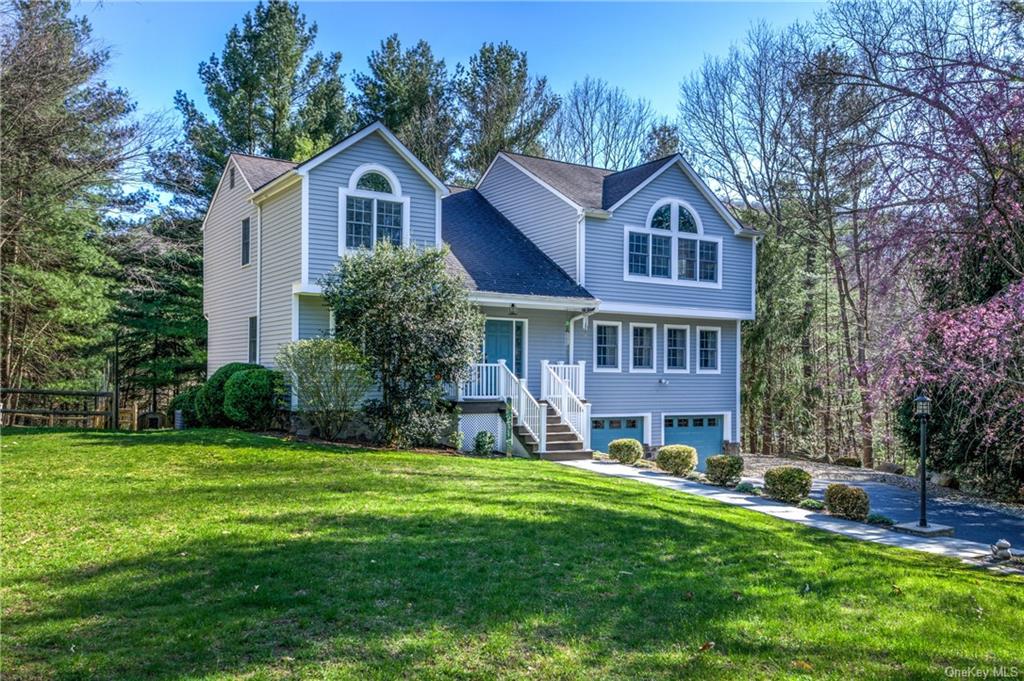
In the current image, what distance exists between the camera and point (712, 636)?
509 centimetres

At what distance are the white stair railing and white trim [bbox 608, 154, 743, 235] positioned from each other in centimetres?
564

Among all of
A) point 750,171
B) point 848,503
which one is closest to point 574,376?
point 848,503

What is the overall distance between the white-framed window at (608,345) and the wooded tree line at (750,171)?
505 centimetres

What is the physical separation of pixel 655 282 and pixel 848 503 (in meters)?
9.66

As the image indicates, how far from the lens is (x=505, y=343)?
1750cm

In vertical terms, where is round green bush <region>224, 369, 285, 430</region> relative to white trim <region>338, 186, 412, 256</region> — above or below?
below

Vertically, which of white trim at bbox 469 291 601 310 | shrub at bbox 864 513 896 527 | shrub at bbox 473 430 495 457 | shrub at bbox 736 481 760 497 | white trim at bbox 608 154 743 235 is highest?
white trim at bbox 608 154 743 235

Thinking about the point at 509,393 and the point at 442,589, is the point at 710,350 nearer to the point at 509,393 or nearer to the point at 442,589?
the point at 509,393

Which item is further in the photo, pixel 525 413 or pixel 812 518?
pixel 525 413

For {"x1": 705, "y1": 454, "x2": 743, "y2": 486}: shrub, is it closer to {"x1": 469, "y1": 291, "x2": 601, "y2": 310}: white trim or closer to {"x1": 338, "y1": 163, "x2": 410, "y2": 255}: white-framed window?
{"x1": 469, "y1": 291, "x2": 601, "y2": 310}: white trim

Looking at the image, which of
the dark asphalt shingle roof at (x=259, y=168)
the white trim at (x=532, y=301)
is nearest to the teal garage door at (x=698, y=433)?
the white trim at (x=532, y=301)

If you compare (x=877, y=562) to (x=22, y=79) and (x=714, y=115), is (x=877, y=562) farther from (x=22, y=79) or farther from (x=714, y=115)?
(x=714, y=115)

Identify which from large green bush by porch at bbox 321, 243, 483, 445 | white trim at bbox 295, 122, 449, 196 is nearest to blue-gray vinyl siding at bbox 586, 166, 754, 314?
white trim at bbox 295, 122, 449, 196

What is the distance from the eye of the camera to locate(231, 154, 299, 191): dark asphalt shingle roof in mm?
17875
